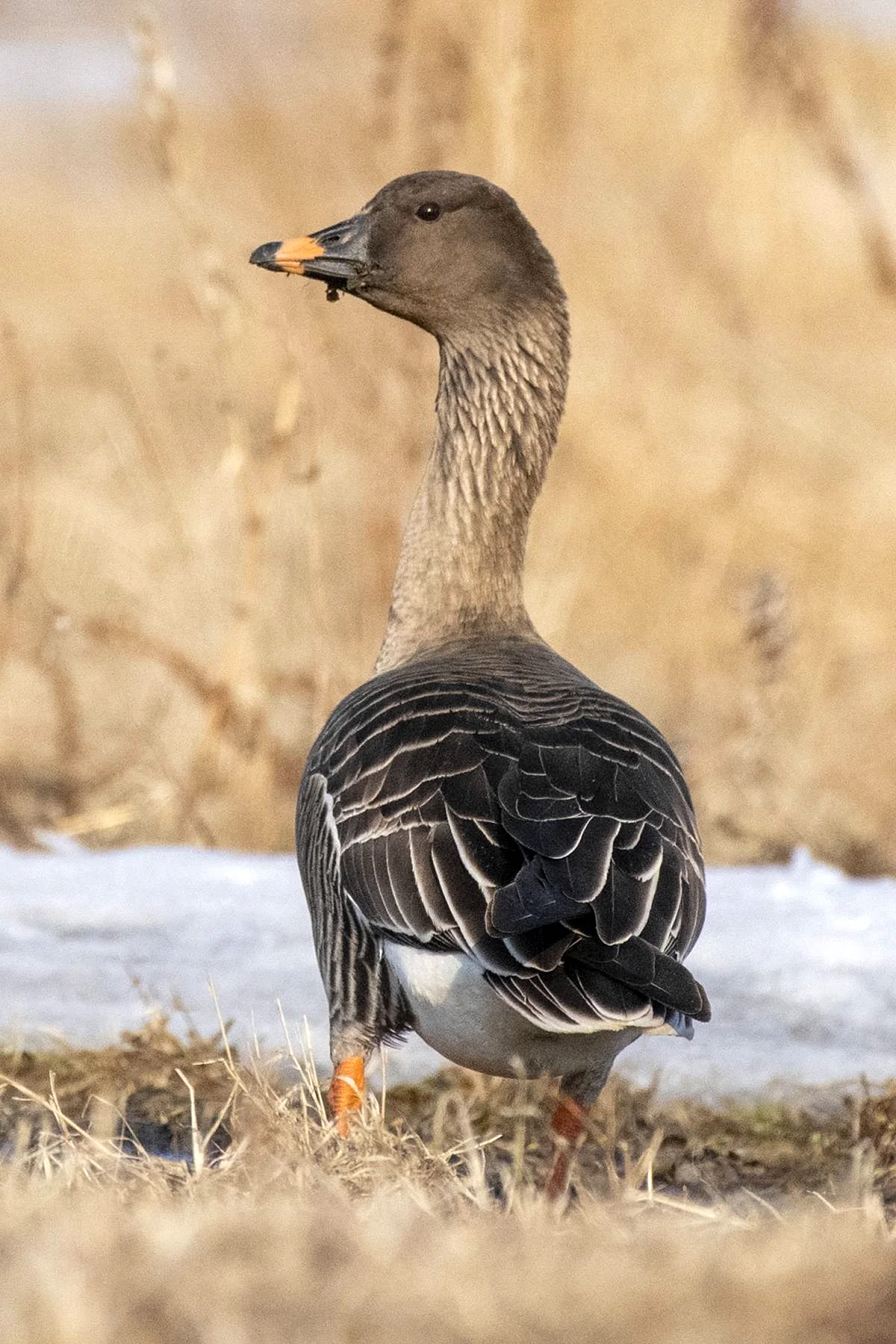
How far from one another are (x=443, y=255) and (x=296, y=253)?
420 mm

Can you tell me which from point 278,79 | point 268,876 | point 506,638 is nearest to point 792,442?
point 278,79

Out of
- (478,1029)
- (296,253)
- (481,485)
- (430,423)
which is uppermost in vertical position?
(296,253)

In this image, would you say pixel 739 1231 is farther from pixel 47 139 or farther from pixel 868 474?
pixel 47 139

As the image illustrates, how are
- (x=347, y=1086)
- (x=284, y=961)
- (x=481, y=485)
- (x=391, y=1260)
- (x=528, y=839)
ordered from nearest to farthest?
(x=391, y=1260) < (x=528, y=839) < (x=347, y=1086) < (x=481, y=485) < (x=284, y=961)

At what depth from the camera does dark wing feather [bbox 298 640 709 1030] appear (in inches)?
137

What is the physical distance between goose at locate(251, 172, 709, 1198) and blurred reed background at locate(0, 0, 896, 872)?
1.67m

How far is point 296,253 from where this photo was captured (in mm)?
4984

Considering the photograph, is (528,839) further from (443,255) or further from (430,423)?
(430,423)

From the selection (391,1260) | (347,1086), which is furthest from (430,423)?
(391,1260)

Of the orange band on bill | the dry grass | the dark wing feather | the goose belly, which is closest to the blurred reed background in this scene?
the orange band on bill

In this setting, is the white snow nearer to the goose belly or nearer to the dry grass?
the goose belly

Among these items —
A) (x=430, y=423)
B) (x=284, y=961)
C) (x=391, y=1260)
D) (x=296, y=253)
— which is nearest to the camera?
(x=391, y=1260)

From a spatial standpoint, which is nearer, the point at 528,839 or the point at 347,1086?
the point at 528,839

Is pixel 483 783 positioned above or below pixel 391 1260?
above
